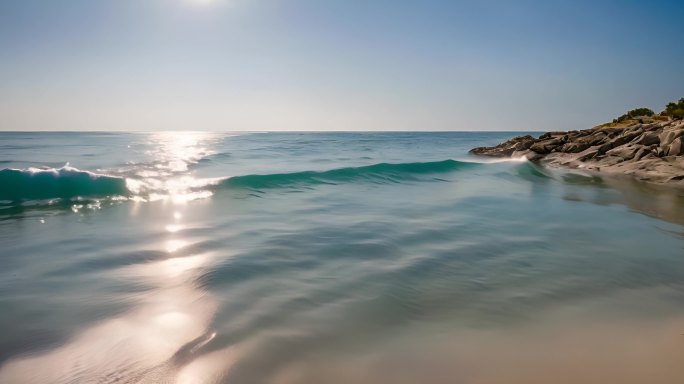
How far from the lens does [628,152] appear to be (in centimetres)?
2112

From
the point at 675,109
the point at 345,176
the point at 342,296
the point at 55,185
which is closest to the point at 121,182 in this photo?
the point at 55,185

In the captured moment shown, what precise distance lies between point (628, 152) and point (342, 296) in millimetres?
23298

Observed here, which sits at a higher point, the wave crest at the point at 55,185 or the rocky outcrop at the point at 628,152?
the rocky outcrop at the point at 628,152

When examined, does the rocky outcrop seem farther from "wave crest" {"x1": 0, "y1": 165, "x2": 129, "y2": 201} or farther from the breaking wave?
"wave crest" {"x1": 0, "y1": 165, "x2": 129, "y2": 201}

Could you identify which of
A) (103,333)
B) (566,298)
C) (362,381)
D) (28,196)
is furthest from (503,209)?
(28,196)

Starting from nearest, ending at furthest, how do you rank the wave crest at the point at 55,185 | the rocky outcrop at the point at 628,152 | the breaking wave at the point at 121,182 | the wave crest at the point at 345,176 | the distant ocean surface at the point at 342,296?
the distant ocean surface at the point at 342,296 → the wave crest at the point at 55,185 → the breaking wave at the point at 121,182 → the wave crest at the point at 345,176 → the rocky outcrop at the point at 628,152

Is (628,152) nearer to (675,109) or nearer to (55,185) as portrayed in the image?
(675,109)

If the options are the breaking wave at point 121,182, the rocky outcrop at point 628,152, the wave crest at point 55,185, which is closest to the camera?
the wave crest at point 55,185

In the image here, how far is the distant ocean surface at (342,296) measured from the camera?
10.1ft

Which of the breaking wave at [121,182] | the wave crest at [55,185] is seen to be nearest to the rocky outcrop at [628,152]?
the breaking wave at [121,182]

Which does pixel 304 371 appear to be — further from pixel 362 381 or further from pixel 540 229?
pixel 540 229

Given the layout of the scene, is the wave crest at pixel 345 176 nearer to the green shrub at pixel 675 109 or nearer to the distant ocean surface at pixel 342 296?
the distant ocean surface at pixel 342 296

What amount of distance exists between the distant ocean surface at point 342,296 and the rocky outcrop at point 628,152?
9120 millimetres

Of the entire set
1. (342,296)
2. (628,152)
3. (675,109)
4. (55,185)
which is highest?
(675,109)
